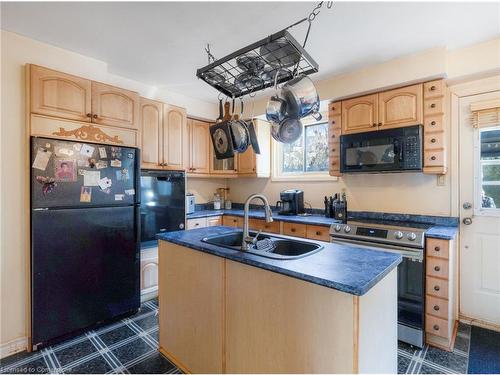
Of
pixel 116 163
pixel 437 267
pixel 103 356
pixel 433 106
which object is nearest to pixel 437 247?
pixel 437 267

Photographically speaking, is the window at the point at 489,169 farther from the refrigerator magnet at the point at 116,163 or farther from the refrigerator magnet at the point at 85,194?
the refrigerator magnet at the point at 85,194

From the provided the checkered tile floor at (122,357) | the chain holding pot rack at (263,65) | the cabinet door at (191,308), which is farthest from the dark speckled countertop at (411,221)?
the chain holding pot rack at (263,65)

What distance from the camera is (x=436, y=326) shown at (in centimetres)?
209

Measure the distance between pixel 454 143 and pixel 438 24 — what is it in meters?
1.09

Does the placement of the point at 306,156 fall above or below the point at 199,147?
below

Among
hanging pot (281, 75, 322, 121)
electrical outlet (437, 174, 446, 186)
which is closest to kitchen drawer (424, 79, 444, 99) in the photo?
electrical outlet (437, 174, 446, 186)

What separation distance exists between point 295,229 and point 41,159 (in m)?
2.42

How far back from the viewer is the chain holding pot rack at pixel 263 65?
1.38 meters

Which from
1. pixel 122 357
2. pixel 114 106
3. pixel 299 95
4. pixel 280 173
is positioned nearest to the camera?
pixel 299 95

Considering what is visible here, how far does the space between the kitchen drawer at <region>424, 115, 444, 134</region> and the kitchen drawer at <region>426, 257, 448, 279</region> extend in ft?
3.69

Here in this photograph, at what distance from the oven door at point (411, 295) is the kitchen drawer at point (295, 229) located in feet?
3.10

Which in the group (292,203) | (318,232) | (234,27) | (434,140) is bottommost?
(318,232)

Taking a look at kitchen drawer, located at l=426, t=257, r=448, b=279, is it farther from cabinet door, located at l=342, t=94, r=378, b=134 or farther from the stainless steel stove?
cabinet door, located at l=342, t=94, r=378, b=134

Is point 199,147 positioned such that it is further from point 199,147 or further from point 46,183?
point 46,183
